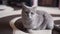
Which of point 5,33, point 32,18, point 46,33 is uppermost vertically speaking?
point 32,18

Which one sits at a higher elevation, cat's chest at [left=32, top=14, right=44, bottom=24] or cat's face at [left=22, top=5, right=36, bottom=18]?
cat's face at [left=22, top=5, right=36, bottom=18]

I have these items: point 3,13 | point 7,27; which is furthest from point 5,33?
point 3,13

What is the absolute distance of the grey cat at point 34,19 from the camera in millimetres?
1060

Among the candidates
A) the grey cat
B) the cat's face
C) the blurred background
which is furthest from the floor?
the cat's face

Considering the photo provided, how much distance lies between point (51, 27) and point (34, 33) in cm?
19

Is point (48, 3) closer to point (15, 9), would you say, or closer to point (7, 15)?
point (15, 9)

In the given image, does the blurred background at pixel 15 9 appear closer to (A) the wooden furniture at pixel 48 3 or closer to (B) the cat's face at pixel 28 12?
(A) the wooden furniture at pixel 48 3

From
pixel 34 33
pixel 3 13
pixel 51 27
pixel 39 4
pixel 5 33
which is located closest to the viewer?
pixel 34 33

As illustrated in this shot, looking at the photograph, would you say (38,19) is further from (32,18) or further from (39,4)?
(39,4)

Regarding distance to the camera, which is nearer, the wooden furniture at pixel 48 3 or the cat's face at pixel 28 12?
the cat's face at pixel 28 12

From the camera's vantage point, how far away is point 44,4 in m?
1.77

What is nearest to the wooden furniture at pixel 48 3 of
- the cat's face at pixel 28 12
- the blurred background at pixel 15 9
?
the blurred background at pixel 15 9

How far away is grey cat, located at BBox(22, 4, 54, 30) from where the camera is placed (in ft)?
3.48

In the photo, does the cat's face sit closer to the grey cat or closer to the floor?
the grey cat
